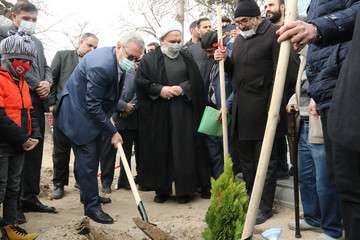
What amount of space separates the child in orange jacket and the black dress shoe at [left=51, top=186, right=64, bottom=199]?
5.56 ft

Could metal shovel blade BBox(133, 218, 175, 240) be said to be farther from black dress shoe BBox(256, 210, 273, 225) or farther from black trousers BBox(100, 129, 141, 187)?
black trousers BBox(100, 129, 141, 187)

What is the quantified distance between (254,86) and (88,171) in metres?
1.82

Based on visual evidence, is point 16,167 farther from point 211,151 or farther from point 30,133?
point 211,151

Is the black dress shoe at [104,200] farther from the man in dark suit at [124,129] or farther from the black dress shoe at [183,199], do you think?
the black dress shoe at [183,199]

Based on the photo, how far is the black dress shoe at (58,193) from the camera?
5604 mm

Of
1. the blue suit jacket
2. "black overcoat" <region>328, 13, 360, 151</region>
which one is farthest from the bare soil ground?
"black overcoat" <region>328, 13, 360, 151</region>

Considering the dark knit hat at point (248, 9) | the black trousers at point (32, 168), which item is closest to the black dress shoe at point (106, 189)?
the black trousers at point (32, 168)

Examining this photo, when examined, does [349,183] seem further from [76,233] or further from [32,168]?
[32,168]

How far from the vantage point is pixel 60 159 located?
577 centimetres

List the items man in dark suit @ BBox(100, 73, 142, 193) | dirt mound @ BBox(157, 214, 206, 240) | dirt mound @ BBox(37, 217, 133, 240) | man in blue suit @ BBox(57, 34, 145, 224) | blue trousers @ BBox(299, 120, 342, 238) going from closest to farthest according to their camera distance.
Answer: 1. dirt mound @ BBox(37, 217, 133, 240)
2. blue trousers @ BBox(299, 120, 342, 238)
3. dirt mound @ BBox(157, 214, 206, 240)
4. man in blue suit @ BBox(57, 34, 145, 224)
5. man in dark suit @ BBox(100, 73, 142, 193)

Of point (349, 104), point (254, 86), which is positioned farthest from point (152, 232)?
point (349, 104)

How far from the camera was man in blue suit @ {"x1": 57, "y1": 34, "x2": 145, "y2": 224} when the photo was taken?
4.22m

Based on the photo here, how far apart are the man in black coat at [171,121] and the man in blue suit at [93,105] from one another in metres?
0.91

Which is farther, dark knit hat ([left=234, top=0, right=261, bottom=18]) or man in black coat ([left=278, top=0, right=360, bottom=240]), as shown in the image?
dark knit hat ([left=234, top=0, right=261, bottom=18])
